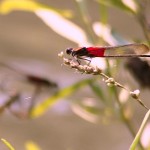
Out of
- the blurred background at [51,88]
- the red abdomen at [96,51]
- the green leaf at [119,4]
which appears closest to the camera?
the red abdomen at [96,51]

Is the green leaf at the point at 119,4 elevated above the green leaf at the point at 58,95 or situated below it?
above

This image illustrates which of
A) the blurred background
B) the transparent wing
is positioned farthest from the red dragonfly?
the blurred background

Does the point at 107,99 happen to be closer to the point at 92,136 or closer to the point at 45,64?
the point at 92,136

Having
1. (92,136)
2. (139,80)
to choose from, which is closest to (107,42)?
(139,80)

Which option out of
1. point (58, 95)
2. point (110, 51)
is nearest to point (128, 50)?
point (110, 51)

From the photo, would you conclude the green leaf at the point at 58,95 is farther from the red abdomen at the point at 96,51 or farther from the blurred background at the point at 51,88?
the red abdomen at the point at 96,51

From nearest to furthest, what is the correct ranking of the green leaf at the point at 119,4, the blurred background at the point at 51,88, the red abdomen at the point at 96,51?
1. the red abdomen at the point at 96,51
2. the green leaf at the point at 119,4
3. the blurred background at the point at 51,88

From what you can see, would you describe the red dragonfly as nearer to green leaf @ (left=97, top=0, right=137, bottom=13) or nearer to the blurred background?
green leaf @ (left=97, top=0, right=137, bottom=13)

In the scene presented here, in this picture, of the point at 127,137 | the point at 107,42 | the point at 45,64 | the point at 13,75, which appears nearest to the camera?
the point at 107,42

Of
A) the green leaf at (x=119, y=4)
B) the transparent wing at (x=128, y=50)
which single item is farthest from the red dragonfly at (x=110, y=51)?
the green leaf at (x=119, y=4)
